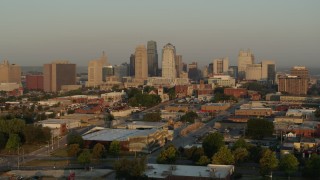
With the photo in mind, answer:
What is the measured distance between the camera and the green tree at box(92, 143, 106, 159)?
1488 cm

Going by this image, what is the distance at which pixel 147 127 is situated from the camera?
65.6 feet

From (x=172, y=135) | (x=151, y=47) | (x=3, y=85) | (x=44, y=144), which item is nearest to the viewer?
(x=44, y=144)

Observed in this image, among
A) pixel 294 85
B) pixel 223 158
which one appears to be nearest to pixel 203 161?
pixel 223 158

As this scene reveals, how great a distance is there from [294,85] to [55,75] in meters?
25.0

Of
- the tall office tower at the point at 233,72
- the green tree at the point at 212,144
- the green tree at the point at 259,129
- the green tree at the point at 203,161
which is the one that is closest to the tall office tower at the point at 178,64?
the tall office tower at the point at 233,72

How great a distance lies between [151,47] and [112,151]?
5430cm

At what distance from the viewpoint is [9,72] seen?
61469mm

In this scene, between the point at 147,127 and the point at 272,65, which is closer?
the point at 147,127

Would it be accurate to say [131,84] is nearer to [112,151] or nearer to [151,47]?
[151,47]

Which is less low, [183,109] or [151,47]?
[151,47]

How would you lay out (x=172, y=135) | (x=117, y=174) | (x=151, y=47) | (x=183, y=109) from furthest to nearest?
(x=151, y=47) → (x=183, y=109) → (x=172, y=135) → (x=117, y=174)

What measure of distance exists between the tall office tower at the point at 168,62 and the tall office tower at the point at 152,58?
6090 mm

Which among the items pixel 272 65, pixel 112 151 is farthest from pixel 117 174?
pixel 272 65

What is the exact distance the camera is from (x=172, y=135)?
64.1ft
